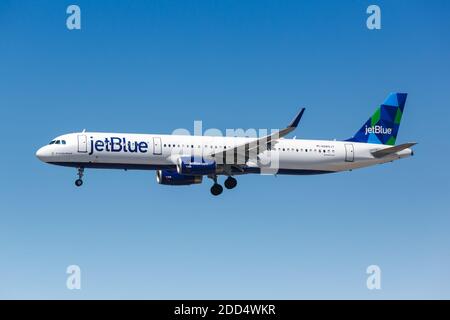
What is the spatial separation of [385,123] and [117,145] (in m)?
26.8

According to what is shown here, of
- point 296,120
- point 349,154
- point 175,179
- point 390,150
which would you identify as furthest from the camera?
point 349,154

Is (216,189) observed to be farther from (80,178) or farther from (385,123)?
(385,123)

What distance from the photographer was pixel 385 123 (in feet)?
283

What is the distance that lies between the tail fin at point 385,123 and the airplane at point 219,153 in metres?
0.09

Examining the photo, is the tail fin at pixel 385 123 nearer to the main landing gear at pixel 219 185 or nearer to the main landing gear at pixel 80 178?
the main landing gear at pixel 219 185

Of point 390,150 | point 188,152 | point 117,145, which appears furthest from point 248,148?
point 390,150

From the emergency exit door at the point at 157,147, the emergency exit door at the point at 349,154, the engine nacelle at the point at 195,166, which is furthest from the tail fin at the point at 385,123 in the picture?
the emergency exit door at the point at 157,147

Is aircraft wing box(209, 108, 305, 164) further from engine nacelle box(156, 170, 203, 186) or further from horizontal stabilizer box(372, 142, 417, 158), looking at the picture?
horizontal stabilizer box(372, 142, 417, 158)

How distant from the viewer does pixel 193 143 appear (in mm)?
77062

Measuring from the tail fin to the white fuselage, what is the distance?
152 centimetres

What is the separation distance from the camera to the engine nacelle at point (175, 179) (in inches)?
3152
